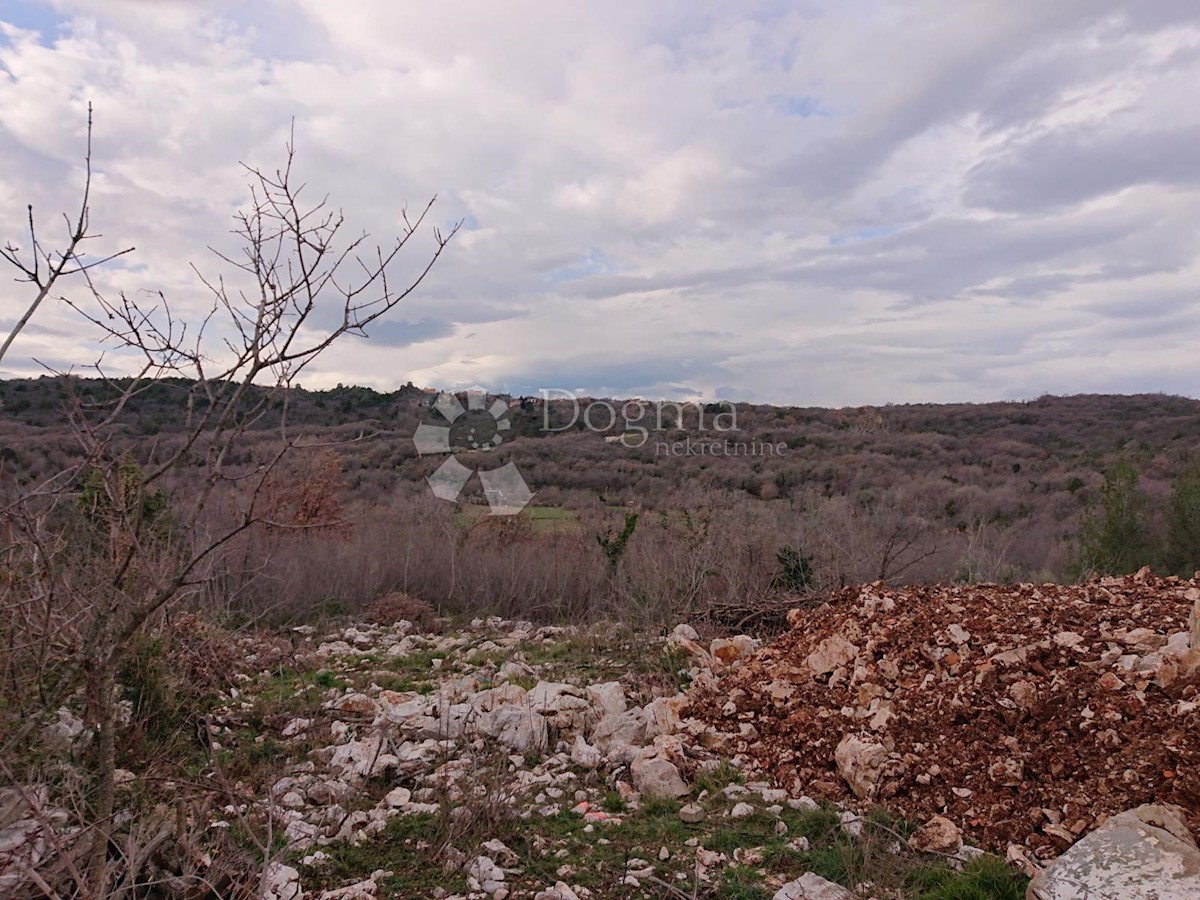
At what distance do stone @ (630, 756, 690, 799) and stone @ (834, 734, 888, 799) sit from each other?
2.74 ft

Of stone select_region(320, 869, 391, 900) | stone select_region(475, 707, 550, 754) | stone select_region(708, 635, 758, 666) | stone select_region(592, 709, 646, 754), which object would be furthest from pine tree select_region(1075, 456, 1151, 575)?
stone select_region(320, 869, 391, 900)

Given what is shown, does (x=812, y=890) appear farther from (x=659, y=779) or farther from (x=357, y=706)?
(x=357, y=706)

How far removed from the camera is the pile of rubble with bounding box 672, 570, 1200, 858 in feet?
11.8

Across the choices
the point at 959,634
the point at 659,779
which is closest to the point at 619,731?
the point at 659,779

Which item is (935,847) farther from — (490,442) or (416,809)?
(490,442)

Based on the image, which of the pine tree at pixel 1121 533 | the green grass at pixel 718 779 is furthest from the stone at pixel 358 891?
the pine tree at pixel 1121 533

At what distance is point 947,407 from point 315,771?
1681 inches

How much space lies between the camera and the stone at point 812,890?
3.15 meters

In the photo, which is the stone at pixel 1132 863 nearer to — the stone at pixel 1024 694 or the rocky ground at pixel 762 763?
the rocky ground at pixel 762 763

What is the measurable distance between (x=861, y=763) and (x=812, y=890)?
3.86 feet

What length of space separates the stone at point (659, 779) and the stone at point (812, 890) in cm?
118

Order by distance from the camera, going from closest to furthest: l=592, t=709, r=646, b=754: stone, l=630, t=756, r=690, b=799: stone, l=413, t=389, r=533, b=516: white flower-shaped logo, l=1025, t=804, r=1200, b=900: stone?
l=1025, t=804, r=1200, b=900: stone
l=630, t=756, r=690, b=799: stone
l=592, t=709, r=646, b=754: stone
l=413, t=389, r=533, b=516: white flower-shaped logo

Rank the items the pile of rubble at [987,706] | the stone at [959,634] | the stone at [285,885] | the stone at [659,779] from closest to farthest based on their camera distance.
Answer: the stone at [285,885]
the pile of rubble at [987,706]
the stone at [659,779]
the stone at [959,634]

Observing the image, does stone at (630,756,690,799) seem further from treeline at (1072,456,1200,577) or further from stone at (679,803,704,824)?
treeline at (1072,456,1200,577)
